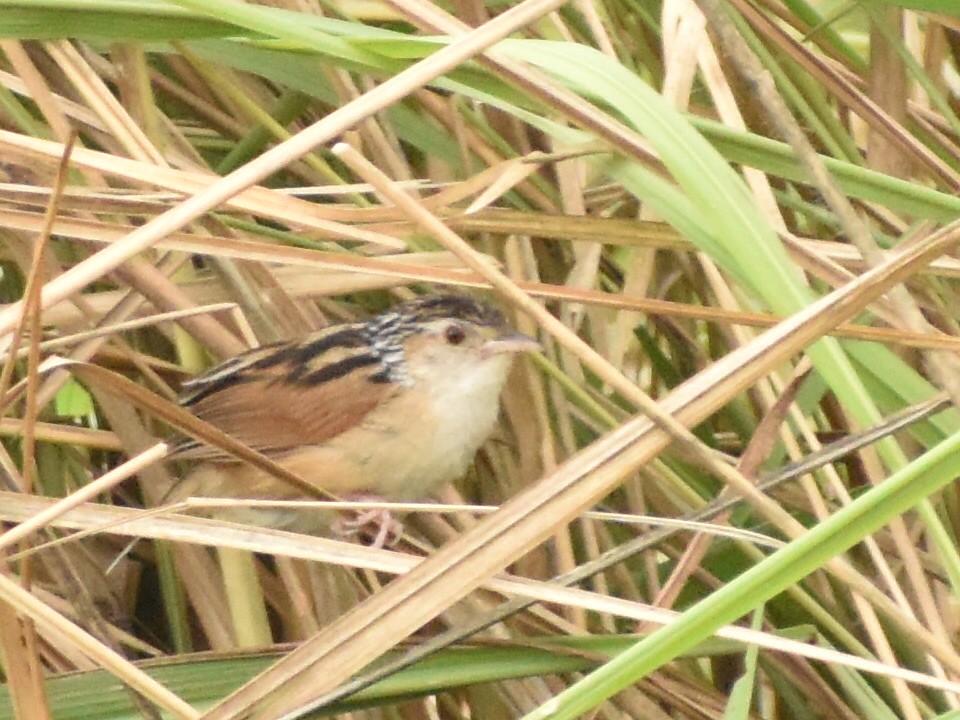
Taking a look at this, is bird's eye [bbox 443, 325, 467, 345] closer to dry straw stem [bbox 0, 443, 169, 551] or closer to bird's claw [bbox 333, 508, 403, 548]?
bird's claw [bbox 333, 508, 403, 548]

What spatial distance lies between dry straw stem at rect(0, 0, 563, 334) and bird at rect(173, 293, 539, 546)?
75 cm

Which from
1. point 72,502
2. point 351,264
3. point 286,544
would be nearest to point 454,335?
point 351,264

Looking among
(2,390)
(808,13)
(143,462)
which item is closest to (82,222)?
(2,390)

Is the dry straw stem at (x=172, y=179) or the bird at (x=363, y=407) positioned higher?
the dry straw stem at (x=172, y=179)

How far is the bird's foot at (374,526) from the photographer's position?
2.12 metres

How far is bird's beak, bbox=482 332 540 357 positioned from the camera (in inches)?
83.7

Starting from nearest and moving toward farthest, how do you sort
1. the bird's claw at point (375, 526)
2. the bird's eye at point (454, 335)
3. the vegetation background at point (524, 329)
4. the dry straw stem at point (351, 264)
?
the vegetation background at point (524, 329), the dry straw stem at point (351, 264), the bird's claw at point (375, 526), the bird's eye at point (454, 335)

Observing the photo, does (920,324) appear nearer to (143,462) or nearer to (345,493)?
(143,462)

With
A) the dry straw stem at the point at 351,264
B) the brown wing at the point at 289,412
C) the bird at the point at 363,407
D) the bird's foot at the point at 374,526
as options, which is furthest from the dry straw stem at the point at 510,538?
the brown wing at the point at 289,412

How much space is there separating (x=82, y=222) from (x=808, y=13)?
935 millimetres

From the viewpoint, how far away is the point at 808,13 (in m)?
1.75

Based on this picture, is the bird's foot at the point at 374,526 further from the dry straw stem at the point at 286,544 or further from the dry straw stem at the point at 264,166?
the dry straw stem at the point at 264,166

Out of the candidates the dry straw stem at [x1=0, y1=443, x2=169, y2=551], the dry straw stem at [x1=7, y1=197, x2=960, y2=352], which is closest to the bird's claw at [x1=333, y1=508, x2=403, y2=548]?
the dry straw stem at [x1=7, y1=197, x2=960, y2=352]

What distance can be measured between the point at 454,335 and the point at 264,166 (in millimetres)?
1063
